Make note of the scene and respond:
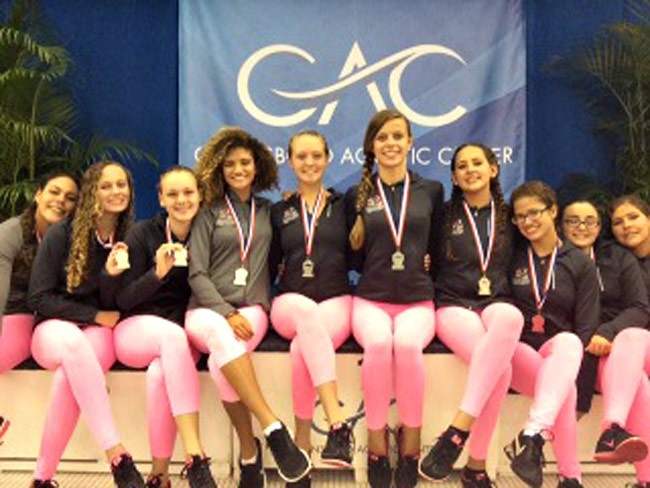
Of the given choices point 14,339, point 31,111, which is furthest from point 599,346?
point 31,111

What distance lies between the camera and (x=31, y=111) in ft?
16.0

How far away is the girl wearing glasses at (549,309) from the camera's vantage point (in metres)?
3.05

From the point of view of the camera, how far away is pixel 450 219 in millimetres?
3568

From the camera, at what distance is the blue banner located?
5223 millimetres

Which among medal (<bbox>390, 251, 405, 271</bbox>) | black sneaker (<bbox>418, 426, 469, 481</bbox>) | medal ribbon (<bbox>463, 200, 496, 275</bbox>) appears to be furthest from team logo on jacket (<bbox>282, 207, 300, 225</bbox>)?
black sneaker (<bbox>418, 426, 469, 481</bbox>)

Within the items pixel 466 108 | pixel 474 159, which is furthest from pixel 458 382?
pixel 466 108

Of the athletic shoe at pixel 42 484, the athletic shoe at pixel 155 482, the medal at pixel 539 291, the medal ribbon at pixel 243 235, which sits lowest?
the athletic shoe at pixel 42 484

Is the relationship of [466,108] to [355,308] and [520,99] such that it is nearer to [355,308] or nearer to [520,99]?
[520,99]

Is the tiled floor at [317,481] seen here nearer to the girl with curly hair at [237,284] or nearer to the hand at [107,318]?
the girl with curly hair at [237,284]

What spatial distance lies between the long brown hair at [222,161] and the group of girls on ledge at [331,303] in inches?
0.4

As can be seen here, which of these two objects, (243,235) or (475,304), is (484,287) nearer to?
(475,304)

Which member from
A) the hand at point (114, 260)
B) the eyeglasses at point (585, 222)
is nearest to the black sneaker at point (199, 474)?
the hand at point (114, 260)

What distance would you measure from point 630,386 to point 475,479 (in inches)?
31.1

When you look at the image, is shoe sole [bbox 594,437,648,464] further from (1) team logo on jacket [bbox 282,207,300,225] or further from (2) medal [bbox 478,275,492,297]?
(1) team logo on jacket [bbox 282,207,300,225]
